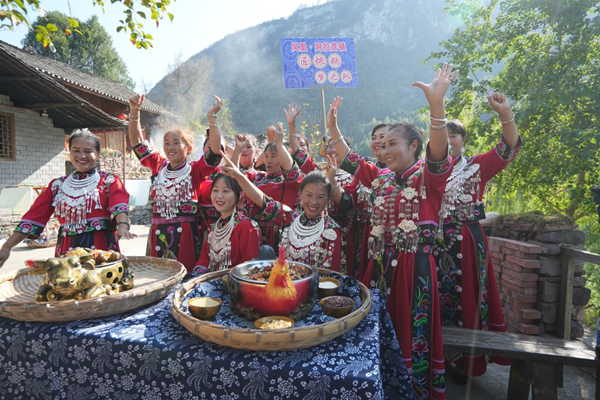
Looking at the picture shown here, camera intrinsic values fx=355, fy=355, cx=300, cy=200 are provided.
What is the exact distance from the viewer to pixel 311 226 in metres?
2.51

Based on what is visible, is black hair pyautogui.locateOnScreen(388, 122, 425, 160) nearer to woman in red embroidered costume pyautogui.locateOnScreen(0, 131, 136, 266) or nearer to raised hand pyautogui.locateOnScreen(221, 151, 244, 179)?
raised hand pyautogui.locateOnScreen(221, 151, 244, 179)

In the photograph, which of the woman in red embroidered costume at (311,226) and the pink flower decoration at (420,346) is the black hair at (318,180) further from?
the pink flower decoration at (420,346)

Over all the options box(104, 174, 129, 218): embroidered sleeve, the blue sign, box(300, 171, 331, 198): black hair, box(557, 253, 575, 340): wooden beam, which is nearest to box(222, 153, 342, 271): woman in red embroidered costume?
box(300, 171, 331, 198): black hair

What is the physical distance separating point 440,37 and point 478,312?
78.0 meters

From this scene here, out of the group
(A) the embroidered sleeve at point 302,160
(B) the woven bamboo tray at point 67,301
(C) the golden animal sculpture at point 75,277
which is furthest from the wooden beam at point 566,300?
(C) the golden animal sculpture at point 75,277

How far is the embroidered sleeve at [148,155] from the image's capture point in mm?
3225

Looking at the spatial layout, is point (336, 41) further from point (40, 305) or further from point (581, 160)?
point (40, 305)

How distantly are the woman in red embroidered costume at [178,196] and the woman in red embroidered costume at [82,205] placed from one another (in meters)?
0.40

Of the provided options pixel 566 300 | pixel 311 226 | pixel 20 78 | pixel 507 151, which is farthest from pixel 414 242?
pixel 20 78

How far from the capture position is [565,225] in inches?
141

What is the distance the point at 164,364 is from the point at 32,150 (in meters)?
12.9

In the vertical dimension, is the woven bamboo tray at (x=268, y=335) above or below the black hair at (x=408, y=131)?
below

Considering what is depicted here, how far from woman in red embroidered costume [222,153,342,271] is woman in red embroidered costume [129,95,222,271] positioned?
0.55 metres

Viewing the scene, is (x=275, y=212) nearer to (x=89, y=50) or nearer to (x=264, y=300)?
(x=264, y=300)
